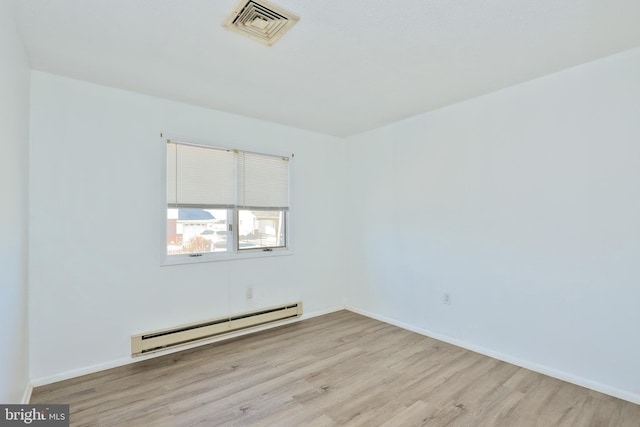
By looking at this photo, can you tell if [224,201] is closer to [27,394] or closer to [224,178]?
[224,178]

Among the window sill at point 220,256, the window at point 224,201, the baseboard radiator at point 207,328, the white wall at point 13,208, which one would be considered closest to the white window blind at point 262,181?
the window at point 224,201

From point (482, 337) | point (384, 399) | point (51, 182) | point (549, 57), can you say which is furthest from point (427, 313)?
point (51, 182)

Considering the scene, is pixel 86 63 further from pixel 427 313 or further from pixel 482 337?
pixel 482 337

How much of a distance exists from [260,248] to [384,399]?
2.19 m

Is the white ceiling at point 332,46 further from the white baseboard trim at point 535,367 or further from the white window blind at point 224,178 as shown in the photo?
the white baseboard trim at point 535,367

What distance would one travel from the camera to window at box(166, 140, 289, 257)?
3234 mm

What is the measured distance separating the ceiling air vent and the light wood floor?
2574 millimetres

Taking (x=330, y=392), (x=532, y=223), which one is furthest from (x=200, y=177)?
(x=532, y=223)

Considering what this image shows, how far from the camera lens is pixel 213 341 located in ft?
11.2

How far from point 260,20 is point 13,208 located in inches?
76.4

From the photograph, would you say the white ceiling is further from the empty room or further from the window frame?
the window frame

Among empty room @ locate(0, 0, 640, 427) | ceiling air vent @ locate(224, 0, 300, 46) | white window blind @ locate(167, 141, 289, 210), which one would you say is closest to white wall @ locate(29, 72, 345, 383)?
empty room @ locate(0, 0, 640, 427)

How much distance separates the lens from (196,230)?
133 inches

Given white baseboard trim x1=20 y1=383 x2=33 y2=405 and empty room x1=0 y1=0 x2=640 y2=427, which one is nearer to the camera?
empty room x1=0 y1=0 x2=640 y2=427
